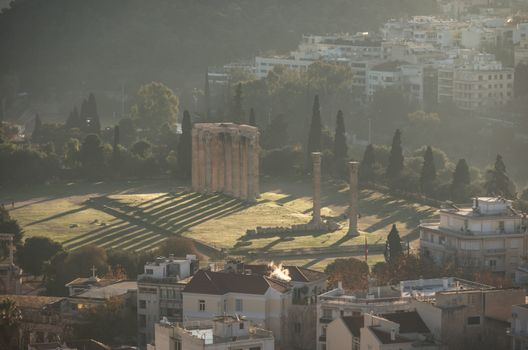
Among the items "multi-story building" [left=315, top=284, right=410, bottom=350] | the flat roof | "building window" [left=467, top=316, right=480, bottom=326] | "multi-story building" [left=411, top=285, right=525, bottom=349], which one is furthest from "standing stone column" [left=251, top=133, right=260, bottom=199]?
"building window" [left=467, top=316, right=480, bottom=326]

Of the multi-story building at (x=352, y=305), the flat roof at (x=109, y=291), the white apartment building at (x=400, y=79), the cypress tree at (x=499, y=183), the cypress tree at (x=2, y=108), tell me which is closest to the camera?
the multi-story building at (x=352, y=305)

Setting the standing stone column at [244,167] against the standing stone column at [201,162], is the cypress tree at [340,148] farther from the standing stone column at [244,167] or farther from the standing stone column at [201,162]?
the standing stone column at [201,162]

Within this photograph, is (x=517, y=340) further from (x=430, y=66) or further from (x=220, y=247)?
(x=430, y=66)

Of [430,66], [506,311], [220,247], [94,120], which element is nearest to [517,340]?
[506,311]

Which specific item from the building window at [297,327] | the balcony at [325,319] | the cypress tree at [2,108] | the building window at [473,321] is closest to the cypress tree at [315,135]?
the cypress tree at [2,108]

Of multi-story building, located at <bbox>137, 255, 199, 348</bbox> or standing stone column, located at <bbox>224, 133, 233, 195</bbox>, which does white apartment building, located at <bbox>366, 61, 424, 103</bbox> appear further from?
multi-story building, located at <bbox>137, 255, 199, 348</bbox>
